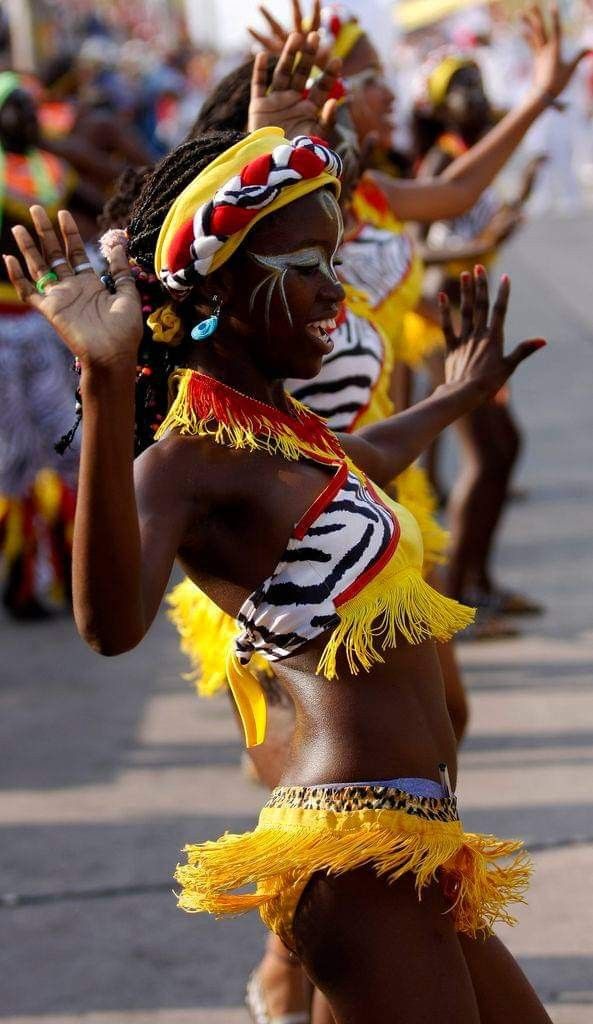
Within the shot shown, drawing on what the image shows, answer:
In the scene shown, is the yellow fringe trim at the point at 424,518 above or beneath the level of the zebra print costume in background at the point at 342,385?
beneath

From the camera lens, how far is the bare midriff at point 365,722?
269 centimetres

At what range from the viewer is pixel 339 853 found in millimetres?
2613

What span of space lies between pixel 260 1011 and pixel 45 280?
2098 millimetres

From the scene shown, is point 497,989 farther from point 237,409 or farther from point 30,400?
point 30,400

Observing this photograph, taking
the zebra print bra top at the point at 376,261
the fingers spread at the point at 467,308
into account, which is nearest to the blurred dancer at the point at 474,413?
the zebra print bra top at the point at 376,261

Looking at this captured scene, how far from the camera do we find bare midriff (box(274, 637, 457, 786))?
269 cm

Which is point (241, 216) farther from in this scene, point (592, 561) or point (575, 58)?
point (592, 561)

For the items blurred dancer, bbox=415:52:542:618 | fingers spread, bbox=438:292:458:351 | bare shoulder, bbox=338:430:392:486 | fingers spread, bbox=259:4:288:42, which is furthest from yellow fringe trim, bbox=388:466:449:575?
blurred dancer, bbox=415:52:542:618

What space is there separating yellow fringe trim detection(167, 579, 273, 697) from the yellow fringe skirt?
799mm

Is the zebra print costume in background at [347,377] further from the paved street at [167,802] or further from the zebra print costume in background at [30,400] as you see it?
the zebra print costume in background at [30,400]

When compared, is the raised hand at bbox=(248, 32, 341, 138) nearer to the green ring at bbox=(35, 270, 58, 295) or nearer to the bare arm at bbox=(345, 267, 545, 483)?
the bare arm at bbox=(345, 267, 545, 483)

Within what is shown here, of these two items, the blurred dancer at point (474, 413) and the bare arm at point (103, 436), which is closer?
the bare arm at point (103, 436)

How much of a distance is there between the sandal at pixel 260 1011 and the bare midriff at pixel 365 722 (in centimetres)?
122

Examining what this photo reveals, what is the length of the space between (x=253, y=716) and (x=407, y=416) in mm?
689
